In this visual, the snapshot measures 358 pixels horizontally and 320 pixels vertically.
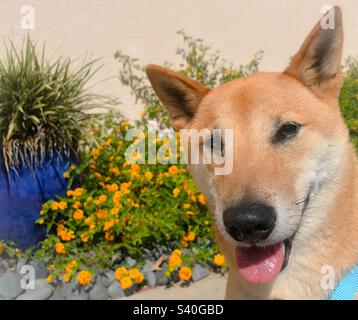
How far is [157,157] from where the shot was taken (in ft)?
14.7

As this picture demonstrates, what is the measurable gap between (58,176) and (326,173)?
8.55ft

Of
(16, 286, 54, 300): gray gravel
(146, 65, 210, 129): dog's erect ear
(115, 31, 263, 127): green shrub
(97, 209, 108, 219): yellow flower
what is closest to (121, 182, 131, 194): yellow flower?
(97, 209, 108, 219): yellow flower

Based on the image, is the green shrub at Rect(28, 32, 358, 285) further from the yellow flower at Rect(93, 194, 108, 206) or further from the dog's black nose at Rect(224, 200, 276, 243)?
the dog's black nose at Rect(224, 200, 276, 243)

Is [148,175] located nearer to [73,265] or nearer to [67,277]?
[73,265]

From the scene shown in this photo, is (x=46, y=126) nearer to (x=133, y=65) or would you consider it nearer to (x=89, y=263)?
(x=89, y=263)

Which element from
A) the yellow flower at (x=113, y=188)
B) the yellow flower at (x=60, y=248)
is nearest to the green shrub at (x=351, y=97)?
the yellow flower at (x=113, y=188)

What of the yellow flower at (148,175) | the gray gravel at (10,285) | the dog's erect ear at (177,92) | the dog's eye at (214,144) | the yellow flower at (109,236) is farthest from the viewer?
the yellow flower at (148,175)

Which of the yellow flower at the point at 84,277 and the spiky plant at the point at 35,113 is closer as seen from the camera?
the yellow flower at the point at 84,277

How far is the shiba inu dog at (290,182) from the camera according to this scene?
5.82 feet

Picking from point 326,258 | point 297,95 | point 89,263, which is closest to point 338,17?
point 297,95

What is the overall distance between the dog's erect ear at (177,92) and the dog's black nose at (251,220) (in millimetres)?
959

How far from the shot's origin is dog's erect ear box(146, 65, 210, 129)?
2.37 m

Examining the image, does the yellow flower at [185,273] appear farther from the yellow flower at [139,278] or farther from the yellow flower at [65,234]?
the yellow flower at [65,234]

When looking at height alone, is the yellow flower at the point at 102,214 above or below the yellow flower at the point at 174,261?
above
